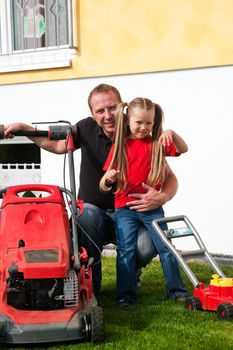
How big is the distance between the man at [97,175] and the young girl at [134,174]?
0.09m

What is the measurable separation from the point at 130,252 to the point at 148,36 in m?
3.06

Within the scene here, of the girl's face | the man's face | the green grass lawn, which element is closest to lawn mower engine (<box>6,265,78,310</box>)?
the green grass lawn

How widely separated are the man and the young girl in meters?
0.09

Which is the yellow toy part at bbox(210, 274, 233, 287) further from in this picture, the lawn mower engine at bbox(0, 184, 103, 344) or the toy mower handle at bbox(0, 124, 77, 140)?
the toy mower handle at bbox(0, 124, 77, 140)

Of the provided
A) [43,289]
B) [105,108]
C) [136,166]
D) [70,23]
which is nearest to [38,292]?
[43,289]

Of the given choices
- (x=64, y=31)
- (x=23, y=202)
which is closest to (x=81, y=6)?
(x=64, y=31)

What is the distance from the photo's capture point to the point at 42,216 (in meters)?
4.39

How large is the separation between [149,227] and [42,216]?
0.99 meters

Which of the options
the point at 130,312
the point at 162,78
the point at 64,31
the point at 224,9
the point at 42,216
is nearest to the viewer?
the point at 42,216

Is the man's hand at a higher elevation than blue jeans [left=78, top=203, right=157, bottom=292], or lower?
higher

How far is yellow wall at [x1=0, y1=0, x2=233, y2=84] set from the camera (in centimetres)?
699

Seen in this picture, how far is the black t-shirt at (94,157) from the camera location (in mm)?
5324

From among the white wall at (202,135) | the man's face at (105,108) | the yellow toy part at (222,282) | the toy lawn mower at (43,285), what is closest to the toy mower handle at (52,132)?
the man's face at (105,108)

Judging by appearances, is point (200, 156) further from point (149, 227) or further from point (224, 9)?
point (149, 227)
